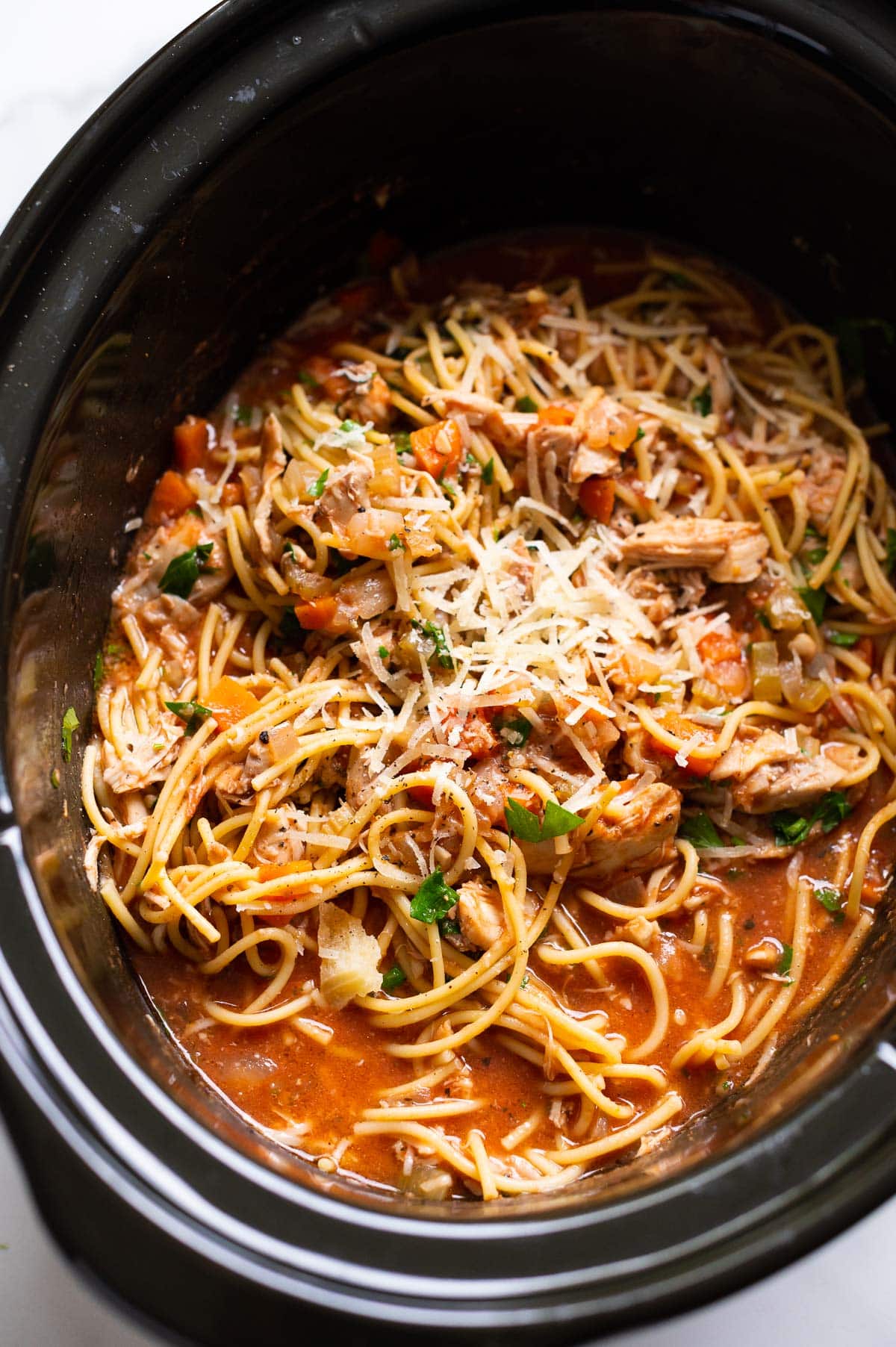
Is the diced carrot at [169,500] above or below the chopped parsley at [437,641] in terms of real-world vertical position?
above

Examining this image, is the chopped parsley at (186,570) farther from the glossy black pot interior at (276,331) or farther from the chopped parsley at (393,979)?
the chopped parsley at (393,979)

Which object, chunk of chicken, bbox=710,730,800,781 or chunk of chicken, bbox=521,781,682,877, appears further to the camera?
chunk of chicken, bbox=710,730,800,781

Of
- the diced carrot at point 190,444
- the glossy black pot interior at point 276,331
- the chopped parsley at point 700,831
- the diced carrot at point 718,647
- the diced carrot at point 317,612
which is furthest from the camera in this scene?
the diced carrot at point 190,444

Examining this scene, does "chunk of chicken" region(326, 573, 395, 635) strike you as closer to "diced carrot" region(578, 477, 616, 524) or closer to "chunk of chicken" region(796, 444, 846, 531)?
"diced carrot" region(578, 477, 616, 524)

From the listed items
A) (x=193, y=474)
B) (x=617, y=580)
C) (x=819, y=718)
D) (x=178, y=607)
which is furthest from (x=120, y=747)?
(x=819, y=718)

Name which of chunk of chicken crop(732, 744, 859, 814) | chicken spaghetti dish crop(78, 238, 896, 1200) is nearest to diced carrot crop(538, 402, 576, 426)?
chicken spaghetti dish crop(78, 238, 896, 1200)

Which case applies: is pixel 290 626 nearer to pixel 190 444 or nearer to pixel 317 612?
pixel 317 612

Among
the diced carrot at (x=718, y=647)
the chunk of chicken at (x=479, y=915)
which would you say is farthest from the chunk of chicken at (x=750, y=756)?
the chunk of chicken at (x=479, y=915)
